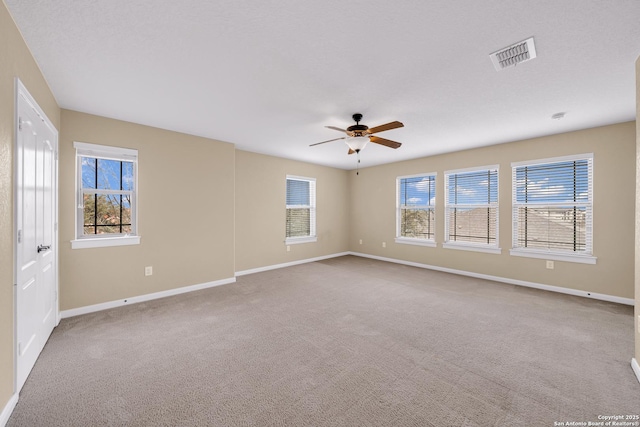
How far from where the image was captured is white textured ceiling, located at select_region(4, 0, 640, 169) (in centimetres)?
163

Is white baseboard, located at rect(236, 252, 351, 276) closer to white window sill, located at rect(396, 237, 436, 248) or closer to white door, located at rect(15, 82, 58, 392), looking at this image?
white window sill, located at rect(396, 237, 436, 248)

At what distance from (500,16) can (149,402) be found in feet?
11.4

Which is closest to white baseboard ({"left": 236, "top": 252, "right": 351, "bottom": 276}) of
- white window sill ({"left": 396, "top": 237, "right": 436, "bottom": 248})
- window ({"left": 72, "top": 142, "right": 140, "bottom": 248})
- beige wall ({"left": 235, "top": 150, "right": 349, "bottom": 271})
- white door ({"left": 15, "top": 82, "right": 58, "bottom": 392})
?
beige wall ({"left": 235, "top": 150, "right": 349, "bottom": 271})

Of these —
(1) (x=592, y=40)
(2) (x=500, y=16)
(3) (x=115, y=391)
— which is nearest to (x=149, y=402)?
(3) (x=115, y=391)

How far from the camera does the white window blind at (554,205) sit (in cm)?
394

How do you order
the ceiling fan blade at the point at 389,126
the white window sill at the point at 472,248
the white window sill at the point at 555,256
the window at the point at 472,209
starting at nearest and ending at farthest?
1. the ceiling fan blade at the point at 389,126
2. the white window sill at the point at 555,256
3. the white window sill at the point at 472,248
4. the window at the point at 472,209

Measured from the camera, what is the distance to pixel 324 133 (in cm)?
406

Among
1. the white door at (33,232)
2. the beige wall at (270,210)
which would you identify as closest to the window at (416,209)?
the beige wall at (270,210)

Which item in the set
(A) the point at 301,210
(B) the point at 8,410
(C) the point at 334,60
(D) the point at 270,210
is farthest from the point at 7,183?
(A) the point at 301,210

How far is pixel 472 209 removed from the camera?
517 cm

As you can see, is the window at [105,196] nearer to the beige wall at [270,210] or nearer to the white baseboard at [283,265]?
the beige wall at [270,210]

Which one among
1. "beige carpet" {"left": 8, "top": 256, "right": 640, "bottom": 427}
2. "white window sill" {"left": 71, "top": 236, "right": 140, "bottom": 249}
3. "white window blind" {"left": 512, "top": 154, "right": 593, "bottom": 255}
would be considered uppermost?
"white window blind" {"left": 512, "top": 154, "right": 593, "bottom": 255}

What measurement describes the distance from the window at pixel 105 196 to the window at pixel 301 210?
3.11m

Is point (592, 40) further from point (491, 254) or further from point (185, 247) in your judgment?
point (185, 247)
